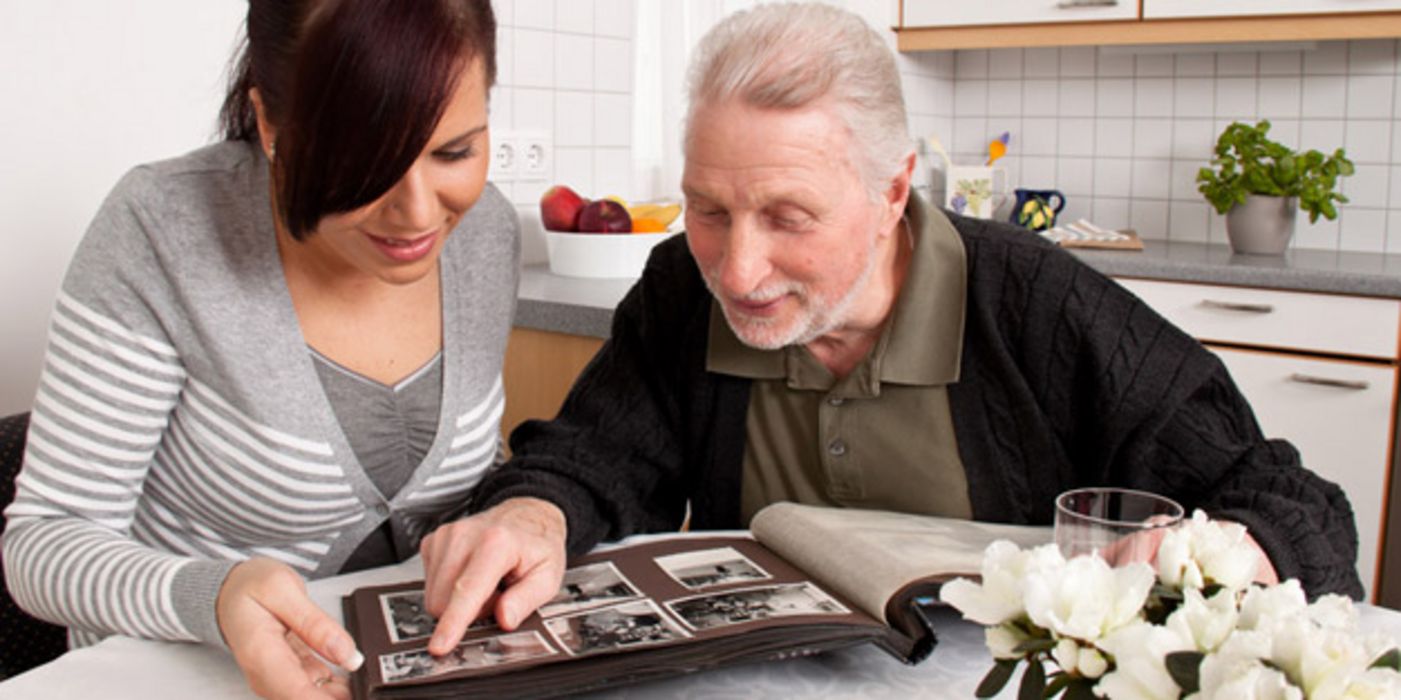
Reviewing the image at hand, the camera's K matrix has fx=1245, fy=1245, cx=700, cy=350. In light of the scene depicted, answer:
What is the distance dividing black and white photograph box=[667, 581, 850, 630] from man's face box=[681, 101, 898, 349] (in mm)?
308

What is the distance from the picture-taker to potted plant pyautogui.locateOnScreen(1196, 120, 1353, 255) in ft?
9.23

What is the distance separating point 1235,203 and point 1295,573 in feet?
6.90

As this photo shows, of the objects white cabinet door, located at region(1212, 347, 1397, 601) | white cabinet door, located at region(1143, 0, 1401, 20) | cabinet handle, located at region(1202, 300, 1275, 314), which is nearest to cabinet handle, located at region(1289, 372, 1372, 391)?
white cabinet door, located at region(1212, 347, 1397, 601)

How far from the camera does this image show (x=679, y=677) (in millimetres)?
885

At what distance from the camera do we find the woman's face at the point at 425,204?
43.1 inches

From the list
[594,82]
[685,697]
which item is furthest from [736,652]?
[594,82]

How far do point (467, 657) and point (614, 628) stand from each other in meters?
0.11

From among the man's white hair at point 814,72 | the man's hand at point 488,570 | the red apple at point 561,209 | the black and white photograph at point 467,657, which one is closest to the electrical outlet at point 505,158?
the red apple at point 561,209

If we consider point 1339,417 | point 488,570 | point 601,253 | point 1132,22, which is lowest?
point 1339,417

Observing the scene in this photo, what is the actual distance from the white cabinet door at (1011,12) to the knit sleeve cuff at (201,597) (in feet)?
8.70

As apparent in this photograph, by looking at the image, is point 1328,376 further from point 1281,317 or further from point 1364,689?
point 1364,689

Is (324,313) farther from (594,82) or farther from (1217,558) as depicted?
(594,82)

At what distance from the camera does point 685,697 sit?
2.81 ft

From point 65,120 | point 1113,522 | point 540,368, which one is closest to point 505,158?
point 540,368
